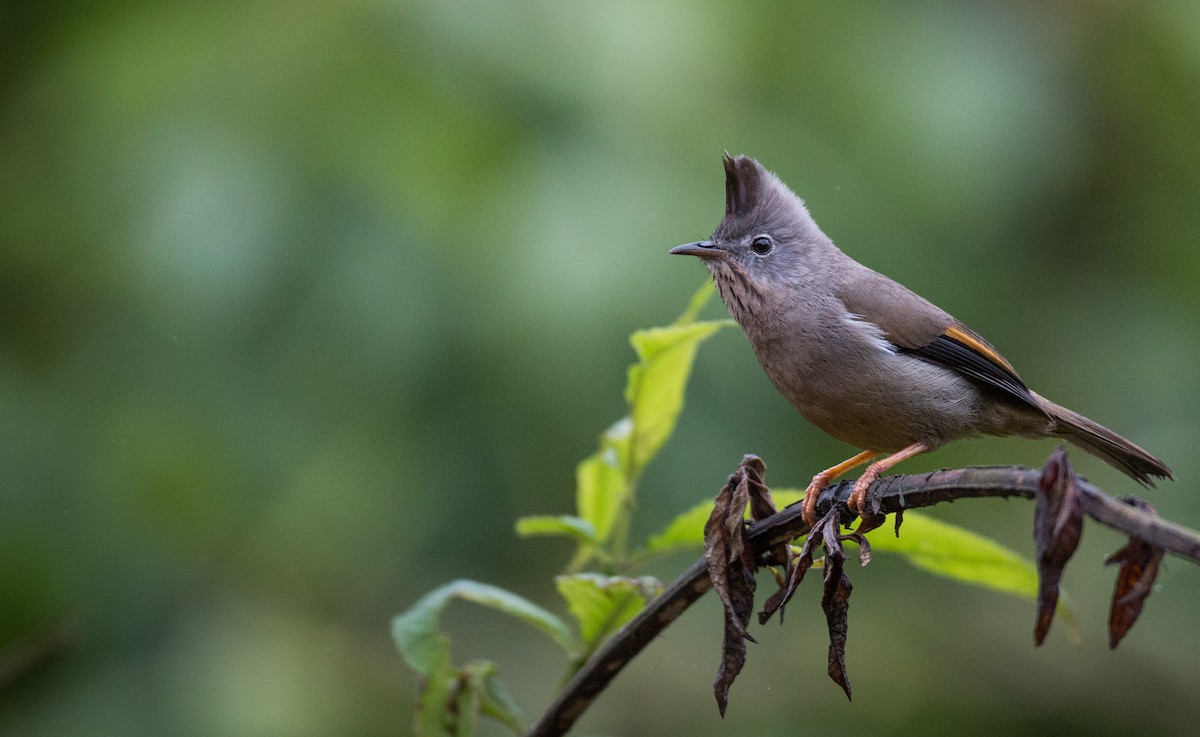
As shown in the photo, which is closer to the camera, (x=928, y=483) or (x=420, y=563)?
(x=928, y=483)

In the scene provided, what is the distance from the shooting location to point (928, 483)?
4.24 ft

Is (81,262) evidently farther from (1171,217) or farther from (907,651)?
(1171,217)

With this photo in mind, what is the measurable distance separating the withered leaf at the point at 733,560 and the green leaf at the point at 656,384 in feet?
1.38

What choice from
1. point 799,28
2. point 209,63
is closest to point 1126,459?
point 799,28

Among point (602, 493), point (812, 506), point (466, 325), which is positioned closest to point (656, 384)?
point (602, 493)

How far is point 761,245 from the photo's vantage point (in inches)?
129

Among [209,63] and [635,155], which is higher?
[209,63]

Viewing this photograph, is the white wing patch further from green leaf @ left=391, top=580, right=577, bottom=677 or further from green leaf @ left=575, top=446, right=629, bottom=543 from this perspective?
green leaf @ left=391, top=580, right=577, bottom=677

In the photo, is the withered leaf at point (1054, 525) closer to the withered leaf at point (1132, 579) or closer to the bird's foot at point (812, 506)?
the withered leaf at point (1132, 579)

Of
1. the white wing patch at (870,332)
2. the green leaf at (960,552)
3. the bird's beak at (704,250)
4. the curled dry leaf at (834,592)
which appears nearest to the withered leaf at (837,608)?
the curled dry leaf at (834,592)

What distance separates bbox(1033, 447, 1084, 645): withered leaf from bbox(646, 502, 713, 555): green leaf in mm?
728

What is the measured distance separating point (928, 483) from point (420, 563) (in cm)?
277

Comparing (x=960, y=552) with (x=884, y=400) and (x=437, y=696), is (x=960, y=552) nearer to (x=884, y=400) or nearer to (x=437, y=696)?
(x=437, y=696)

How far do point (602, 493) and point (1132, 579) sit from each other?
3.38 feet
